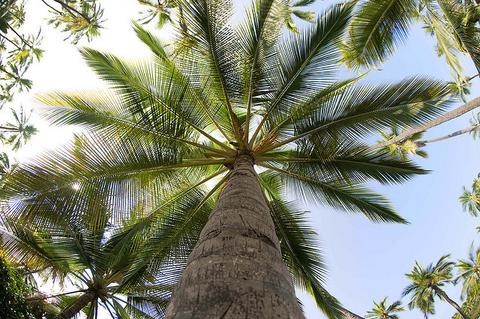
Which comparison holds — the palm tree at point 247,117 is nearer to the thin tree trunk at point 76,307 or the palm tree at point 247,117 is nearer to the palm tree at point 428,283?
the thin tree trunk at point 76,307

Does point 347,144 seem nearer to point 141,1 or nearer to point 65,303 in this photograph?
point 141,1

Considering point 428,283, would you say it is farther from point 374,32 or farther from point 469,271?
point 374,32

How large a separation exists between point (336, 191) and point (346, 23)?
3.32 m

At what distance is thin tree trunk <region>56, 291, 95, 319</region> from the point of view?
808 centimetres

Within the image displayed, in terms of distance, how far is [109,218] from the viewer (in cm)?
716

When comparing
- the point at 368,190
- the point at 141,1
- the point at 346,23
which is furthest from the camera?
→ the point at 368,190

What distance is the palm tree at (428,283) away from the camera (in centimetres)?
2714

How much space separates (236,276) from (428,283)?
28539 mm

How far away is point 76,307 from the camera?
8.44 m

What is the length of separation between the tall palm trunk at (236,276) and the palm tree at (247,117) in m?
2.73

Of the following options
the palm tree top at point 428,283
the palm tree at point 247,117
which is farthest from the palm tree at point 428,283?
the palm tree at point 247,117

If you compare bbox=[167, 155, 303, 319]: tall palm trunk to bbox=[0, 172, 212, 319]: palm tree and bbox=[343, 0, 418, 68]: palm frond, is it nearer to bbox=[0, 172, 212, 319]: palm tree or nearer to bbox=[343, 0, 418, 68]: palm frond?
bbox=[0, 172, 212, 319]: palm tree

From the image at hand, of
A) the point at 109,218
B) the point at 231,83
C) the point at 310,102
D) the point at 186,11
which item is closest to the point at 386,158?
the point at 310,102

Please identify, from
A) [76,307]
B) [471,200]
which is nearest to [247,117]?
[76,307]
